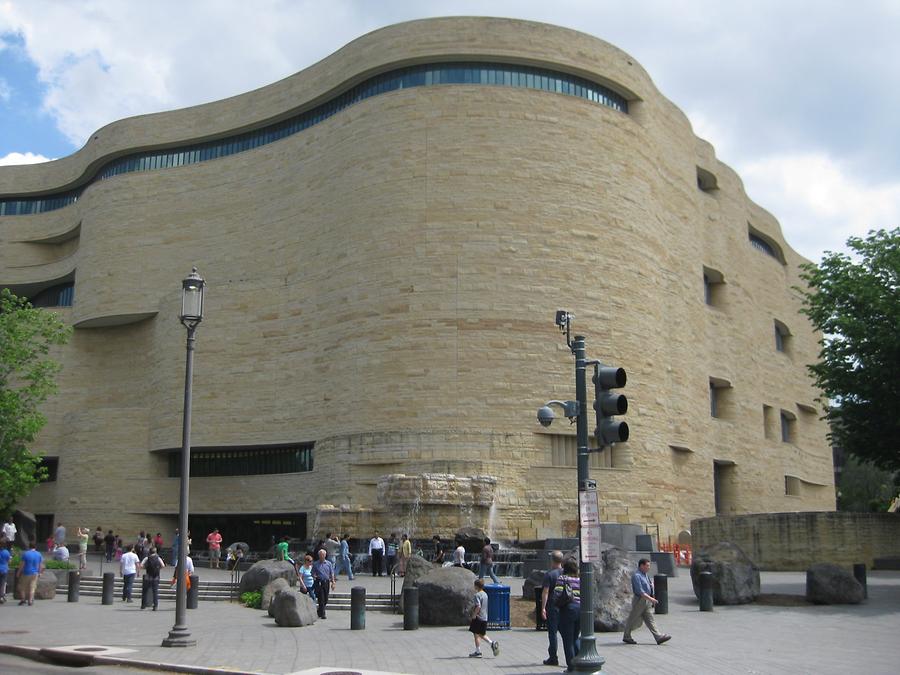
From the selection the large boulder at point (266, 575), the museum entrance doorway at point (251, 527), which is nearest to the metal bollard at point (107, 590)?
the large boulder at point (266, 575)

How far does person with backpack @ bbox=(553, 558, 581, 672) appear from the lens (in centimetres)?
1262

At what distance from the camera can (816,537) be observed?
3209 centimetres

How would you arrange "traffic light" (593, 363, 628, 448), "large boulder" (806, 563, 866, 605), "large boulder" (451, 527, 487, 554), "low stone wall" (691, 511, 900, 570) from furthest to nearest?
"low stone wall" (691, 511, 900, 570) < "large boulder" (451, 527, 487, 554) < "large boulder" (806, 563, 866, 605) < "traffic light" (593, 363, 628, 448)

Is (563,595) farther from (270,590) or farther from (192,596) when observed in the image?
(192,596)

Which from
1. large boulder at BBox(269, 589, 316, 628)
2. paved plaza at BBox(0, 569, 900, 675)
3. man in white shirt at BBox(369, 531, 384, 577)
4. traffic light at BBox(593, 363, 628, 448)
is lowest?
paved plaza at BBox(0, 569, 900, 675)

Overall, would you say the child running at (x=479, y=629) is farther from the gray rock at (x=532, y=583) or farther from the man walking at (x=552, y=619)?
the gray rock at (x=532, y=583)

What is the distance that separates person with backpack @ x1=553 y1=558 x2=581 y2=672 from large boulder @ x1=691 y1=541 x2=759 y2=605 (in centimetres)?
876

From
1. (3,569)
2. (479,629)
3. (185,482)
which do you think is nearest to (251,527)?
(3,569)

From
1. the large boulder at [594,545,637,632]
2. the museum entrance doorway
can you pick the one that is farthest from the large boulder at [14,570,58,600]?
the museum entrance doorway

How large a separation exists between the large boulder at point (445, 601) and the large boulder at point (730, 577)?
6056mm

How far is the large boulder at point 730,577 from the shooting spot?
20.9 m

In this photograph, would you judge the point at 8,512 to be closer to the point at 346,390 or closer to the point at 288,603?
the point at 346,390

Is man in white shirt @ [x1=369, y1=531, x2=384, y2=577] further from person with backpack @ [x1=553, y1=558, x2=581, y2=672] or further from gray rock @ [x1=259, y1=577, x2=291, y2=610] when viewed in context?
person with backpack @ [x1=553, y1=558, x2=581, y2=672]

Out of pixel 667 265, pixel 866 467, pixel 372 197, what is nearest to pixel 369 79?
pixel 372 197
